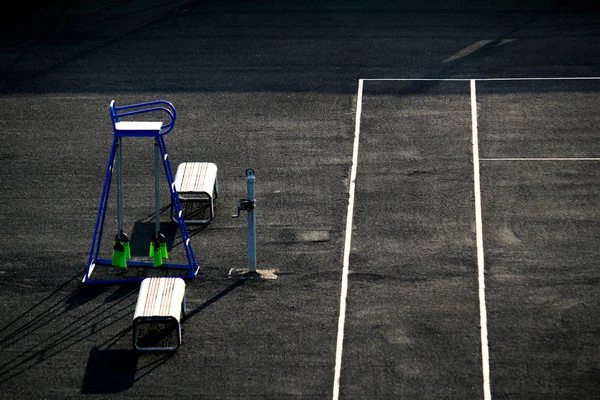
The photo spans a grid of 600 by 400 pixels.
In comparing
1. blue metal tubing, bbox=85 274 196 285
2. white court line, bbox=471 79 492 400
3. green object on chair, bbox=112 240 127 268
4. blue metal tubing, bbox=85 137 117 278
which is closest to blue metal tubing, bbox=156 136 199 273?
blue metal tubing, bbox=85 274 196 285

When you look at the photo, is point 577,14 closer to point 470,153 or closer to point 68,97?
point 470,153

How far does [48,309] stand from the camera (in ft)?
49.4

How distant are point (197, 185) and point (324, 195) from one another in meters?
2.37

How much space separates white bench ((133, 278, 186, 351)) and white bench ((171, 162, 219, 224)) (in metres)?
2.88

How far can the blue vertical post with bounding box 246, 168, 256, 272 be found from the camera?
50.0ft

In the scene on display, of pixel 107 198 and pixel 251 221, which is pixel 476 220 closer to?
pixel 251 221

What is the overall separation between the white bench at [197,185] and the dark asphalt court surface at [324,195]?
0.41m

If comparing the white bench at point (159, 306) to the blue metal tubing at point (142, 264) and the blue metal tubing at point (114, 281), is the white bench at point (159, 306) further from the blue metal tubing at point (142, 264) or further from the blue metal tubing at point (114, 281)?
the blue metal tubing at point (142, 264)

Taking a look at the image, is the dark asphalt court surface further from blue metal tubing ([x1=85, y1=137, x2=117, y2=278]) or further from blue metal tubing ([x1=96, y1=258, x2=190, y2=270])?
blue metal tubing ([x1=85, y1=137, x2=117, y2=278])

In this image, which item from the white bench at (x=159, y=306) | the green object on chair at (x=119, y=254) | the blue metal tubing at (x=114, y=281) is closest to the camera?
the white bench at (x=159, y=306)

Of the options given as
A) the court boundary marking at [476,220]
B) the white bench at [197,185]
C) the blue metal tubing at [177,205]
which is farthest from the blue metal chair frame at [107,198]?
the court boundary marking at [476,220]

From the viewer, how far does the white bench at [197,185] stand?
17500mm

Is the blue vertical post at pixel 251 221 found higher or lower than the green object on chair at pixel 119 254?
higher

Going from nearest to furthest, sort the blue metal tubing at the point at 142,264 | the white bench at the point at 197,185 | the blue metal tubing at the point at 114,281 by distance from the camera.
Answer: the blue metal tubing at the point at 114,281 → the blue metal tubing at the point at 142,264 → the white bench at the point at 197,185
